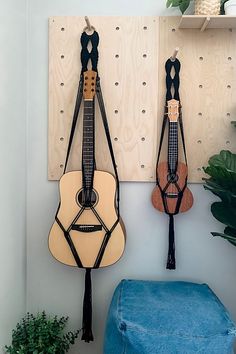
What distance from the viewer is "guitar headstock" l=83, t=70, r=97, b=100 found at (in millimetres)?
1828

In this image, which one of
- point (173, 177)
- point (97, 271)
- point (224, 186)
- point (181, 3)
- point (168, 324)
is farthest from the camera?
point (97, 271)

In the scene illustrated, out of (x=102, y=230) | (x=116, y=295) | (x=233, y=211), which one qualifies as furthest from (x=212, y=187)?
(x=116, y=295)

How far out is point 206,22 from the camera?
1.73 metres

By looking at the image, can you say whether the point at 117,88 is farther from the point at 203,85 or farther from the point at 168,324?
the point at 168,324

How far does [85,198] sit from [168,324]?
0.69 metres

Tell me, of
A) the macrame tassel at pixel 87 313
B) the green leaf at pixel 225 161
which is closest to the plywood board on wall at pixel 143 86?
the green leaf at pixel 225 161

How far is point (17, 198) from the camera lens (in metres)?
1.85

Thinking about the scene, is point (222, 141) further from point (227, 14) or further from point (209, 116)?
point (227, 14)

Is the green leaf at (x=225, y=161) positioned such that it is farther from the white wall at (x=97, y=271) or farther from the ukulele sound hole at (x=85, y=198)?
the ukulele sound hole at (x=85, y=198)

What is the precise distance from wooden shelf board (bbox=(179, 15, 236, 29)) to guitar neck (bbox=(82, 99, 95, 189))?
0.62m

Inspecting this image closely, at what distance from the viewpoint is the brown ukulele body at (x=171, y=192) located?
188 cm

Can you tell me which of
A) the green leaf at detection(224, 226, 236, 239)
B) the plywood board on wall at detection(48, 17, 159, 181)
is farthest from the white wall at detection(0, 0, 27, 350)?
the green leaf at detection(224, 226, 236, 239)

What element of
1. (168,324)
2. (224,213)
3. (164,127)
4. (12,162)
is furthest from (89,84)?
(168,324)

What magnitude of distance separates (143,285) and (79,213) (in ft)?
1.57
